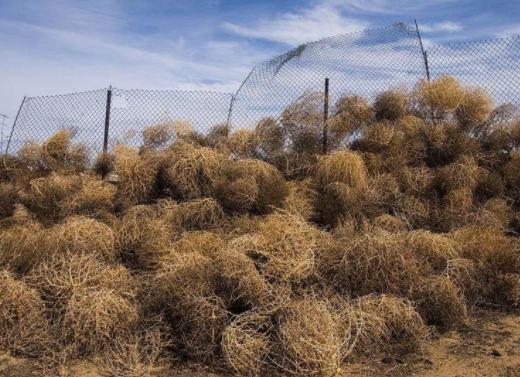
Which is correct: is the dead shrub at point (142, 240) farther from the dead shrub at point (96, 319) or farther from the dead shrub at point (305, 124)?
the dead shrub at point (305, 124)

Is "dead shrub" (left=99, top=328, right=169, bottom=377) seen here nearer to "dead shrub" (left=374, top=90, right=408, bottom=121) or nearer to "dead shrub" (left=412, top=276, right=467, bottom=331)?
"dead shrub" (left=412, top=276, right=467, bottom=331)

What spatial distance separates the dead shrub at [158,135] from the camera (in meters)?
9.16

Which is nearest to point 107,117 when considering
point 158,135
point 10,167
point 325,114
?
point 158,135

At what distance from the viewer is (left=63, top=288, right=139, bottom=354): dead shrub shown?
199 inches

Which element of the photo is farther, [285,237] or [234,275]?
[285,237]

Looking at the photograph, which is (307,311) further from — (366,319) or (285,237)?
(285,237)

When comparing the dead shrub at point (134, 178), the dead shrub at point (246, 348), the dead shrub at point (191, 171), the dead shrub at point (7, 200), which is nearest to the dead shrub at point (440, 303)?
the dead shrub at point (246, 348)

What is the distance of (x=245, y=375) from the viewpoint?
15.2 ft

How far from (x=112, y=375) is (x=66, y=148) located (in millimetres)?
5443

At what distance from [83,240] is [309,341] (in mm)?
2943

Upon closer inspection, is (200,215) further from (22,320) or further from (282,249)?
(22,320)

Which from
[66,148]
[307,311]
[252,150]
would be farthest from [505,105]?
[66,148]

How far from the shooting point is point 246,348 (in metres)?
4.69

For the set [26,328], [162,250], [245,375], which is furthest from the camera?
[162,250]
